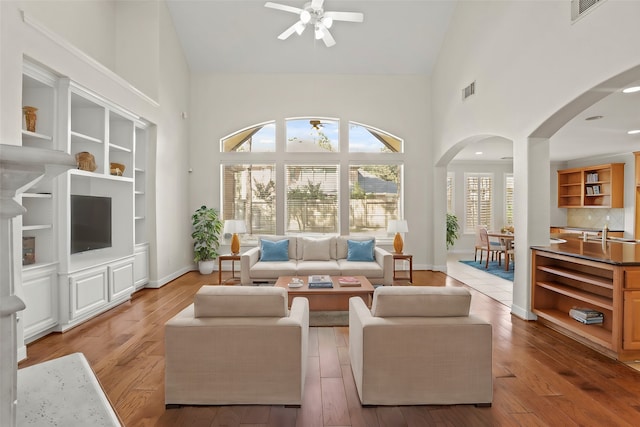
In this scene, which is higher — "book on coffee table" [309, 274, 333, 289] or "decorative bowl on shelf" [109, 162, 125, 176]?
"decorative bowl on shelf" [109, 162, 125, 176]

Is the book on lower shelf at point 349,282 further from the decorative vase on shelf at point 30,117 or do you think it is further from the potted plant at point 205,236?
the decorative vase on shelf at point 30,117

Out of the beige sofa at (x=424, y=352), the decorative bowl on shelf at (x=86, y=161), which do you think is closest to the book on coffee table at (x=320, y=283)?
the beige sofa at (x=424, y=352)

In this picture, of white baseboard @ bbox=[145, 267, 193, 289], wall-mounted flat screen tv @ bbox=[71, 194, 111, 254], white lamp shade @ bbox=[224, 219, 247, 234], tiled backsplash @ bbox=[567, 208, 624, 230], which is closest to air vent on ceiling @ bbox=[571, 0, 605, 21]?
white lamp shade @ bbox=[224, 219, 247, 234]

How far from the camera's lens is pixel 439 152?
7426 millimetres

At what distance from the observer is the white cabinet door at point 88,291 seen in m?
4.12

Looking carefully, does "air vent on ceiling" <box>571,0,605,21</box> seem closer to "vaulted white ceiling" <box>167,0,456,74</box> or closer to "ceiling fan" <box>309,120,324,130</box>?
"vaulted white ceiling" <box>167,0,456,74</box>

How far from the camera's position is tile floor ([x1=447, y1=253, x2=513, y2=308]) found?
566 cm

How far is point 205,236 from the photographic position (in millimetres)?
7383

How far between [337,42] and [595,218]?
334 inches

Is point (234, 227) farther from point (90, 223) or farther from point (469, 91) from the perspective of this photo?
point (469, 91)

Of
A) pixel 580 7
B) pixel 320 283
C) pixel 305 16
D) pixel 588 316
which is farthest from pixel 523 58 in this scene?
pixel 320 283

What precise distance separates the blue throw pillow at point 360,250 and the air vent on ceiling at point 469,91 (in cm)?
282

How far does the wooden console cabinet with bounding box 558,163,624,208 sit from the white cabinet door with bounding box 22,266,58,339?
37.4 ft

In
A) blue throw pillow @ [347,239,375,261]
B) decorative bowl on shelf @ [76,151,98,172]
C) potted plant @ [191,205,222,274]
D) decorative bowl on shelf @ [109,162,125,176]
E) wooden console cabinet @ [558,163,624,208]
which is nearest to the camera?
decorative bowl on shelf @ [76,151,98,172]
